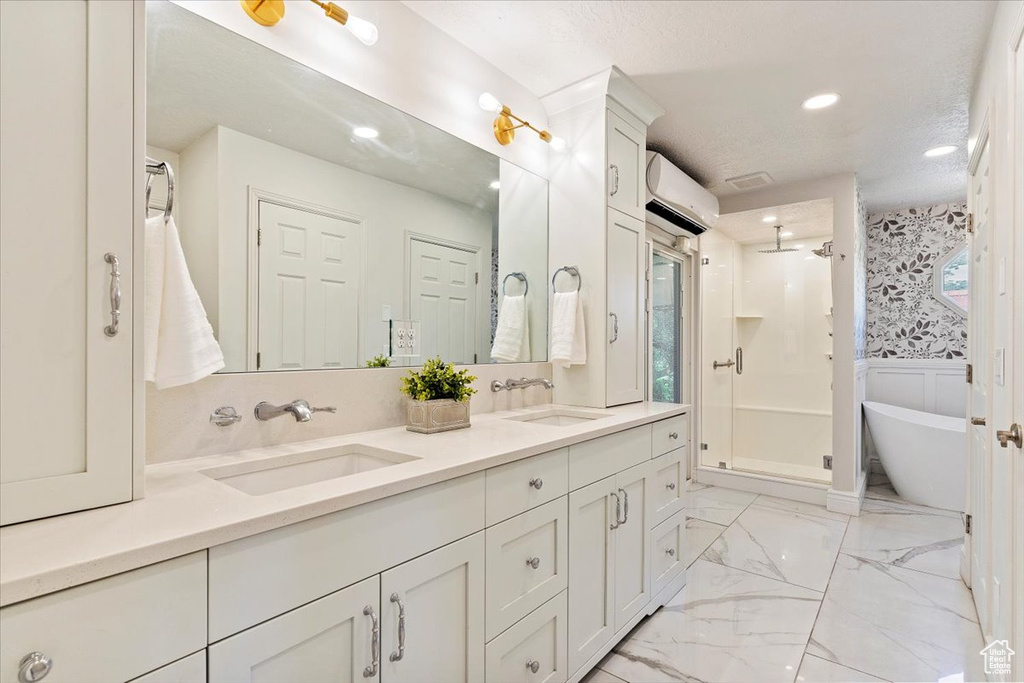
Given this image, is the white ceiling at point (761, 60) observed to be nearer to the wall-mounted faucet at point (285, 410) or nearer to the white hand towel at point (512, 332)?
the white hand towel at point (512, 332)

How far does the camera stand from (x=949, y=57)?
2062mm

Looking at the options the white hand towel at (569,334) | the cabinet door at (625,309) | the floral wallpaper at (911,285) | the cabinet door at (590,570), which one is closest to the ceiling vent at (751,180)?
the cabinet door at (625,309)

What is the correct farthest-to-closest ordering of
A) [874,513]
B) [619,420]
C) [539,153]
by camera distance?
[874,513], [539,153], [619,420]

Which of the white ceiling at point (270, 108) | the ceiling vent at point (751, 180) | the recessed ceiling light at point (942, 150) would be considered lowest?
the white ceiling at point (270, 108)

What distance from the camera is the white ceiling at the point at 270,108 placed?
1247mm

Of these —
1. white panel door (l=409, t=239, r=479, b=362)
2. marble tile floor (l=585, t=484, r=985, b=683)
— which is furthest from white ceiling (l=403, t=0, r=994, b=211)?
marble tile floor (l=585, t=484, r=985, b=683)

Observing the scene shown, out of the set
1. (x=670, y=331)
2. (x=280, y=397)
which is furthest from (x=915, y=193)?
(x=280, y=397)

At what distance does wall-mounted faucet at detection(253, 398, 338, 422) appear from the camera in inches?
52.3

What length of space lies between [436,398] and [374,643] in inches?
31.8

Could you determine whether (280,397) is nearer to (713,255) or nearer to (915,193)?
(713,255)

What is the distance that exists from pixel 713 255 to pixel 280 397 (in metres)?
4.15

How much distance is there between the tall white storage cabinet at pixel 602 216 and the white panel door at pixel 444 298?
57 cm

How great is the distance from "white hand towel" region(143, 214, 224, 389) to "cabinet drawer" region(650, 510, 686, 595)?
181 centimetres

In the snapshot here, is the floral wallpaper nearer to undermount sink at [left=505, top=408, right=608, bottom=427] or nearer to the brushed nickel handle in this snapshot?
undermount sink at [left=505, top=408, right=608, bottom=427]
